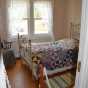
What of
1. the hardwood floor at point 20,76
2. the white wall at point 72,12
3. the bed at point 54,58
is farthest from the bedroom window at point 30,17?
the bed at point 54,58

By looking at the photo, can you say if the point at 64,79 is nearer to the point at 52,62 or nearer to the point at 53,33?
the point at 52,62

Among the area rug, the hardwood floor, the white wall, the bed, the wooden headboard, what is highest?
the white wall

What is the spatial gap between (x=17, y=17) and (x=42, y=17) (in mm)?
824

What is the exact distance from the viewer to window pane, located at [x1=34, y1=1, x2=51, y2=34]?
5.14m

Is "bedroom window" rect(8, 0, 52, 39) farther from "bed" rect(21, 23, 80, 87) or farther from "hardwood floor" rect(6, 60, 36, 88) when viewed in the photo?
Answer: "bed" rect(21, 23, 80, 87)

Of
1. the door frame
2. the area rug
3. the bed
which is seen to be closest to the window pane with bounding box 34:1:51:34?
the bed

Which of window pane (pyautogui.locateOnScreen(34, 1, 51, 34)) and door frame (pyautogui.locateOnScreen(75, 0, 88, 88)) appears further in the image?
window pane (pyautogui.locateOnScreen(34, 1, 51, 34))

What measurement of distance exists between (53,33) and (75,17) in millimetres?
900

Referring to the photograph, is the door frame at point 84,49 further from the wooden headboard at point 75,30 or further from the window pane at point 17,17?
the window pane at point 17,17

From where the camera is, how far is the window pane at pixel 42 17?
5145 millimetres

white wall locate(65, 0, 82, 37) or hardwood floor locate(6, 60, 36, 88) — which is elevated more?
white wall locate(65, 0, 82, 37)

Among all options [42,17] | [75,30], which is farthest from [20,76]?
[75,30]

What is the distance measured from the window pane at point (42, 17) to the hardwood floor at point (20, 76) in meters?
1.38

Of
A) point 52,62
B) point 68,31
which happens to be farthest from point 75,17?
point 52,62
